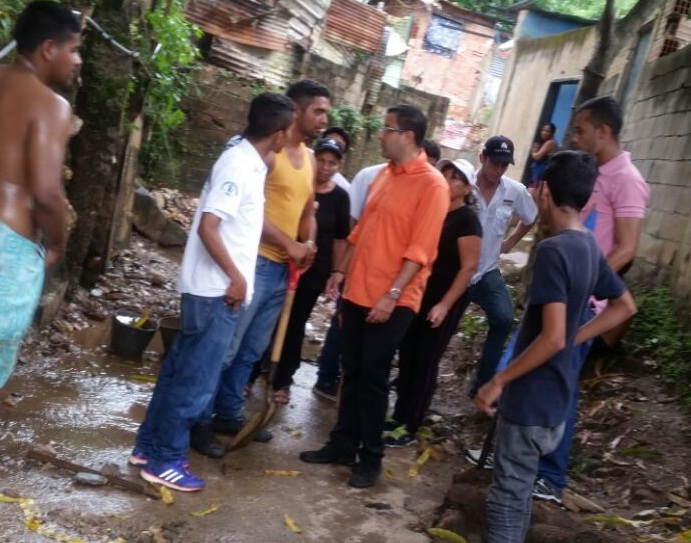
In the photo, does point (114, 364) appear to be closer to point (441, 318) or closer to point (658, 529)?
point (441, 318)

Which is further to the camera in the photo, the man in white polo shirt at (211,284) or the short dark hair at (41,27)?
the man in white polo shirt at (211,284)

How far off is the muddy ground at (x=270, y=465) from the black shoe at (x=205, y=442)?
0.18ft

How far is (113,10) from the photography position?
618 centimetres

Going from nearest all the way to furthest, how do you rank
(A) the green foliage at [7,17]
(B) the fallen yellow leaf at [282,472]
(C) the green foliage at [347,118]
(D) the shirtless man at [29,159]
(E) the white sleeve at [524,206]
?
(D) the shirtless man at [29,159] → (B) the fallen yellow leaf at [282,472] → (A) the green foliage at [7,17] → (E) the white sleeve at [524,206] → (C) the green foliage at [347,118]

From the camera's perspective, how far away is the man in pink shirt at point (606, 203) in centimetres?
413

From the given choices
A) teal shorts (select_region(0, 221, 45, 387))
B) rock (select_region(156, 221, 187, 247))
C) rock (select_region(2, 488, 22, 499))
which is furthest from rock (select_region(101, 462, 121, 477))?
rock (select_region(156, 221, 187, 247))

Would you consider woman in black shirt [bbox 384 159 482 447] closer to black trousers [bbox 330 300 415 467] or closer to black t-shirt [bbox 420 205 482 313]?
black t-shirt [bbox 420 205 482 313]

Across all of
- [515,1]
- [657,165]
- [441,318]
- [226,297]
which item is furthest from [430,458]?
[515,1]

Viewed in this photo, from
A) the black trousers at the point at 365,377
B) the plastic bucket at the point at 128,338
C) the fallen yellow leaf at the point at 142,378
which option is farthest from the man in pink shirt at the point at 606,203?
the plastic bucket at the point at 128,338

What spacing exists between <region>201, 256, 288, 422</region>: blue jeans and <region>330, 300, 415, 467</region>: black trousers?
50 cm

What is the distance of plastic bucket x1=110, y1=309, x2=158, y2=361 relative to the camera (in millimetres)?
5605

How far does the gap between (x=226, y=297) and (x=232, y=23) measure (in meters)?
10.4

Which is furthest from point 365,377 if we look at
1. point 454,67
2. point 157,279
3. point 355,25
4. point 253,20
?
point 454,67

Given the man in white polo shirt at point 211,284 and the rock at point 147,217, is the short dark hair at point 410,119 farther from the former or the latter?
the rock at point 147,217
